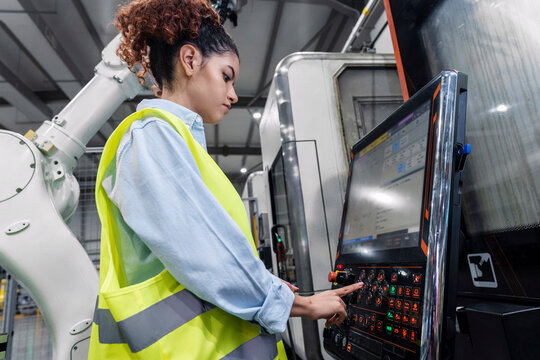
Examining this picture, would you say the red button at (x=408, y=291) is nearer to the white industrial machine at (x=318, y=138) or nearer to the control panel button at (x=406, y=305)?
the control panel button at (x=406, y=305)

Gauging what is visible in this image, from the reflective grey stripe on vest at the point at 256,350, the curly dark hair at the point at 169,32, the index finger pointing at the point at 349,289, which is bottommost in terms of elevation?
the reflective grey stripe on vest at the point at 256,350

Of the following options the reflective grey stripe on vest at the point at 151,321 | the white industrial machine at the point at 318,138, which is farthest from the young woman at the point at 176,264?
the white industrial machine at the point at 318,138

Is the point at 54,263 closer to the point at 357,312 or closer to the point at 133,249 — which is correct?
the point at 133,249

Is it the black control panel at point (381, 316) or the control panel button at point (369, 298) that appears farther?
the control panel button at point (369, 298)

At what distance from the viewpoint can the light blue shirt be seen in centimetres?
73

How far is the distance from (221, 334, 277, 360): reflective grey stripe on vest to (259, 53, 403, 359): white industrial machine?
2.71 feet

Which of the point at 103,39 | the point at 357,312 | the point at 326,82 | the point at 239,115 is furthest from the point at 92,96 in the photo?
the point at 239,115

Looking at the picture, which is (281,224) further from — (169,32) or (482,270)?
(169,32)

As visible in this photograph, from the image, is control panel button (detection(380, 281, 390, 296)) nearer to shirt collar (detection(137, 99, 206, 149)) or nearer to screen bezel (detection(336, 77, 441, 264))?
screen bezel (detection(336, 77, 441, 264))

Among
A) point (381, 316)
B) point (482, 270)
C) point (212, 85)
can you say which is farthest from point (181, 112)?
point (482, 270)

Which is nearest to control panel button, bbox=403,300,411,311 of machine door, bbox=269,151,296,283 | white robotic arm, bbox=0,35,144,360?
machine door, bbox=269,151,296,283

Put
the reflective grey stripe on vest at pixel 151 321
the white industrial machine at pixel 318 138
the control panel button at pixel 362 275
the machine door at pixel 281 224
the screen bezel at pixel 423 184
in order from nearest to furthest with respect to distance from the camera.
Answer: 1. the reflective grey stripe on vest at pixel 151 321
2. the screen bezel at pixel 423 184
3. the control panel button at pixel 362 275
4. the white industrial machine at pixel 318 138
5. the machine door at pixel 281 224

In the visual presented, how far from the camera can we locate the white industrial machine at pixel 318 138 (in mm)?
1671

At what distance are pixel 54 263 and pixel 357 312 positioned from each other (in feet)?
4.03
